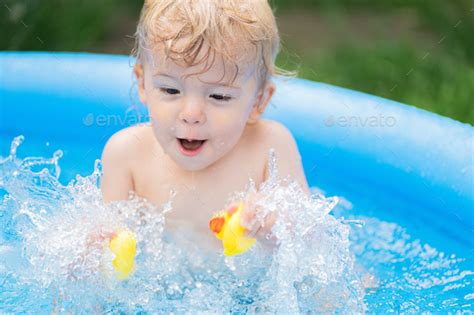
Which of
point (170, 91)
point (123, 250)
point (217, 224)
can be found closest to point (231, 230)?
point (217, 224)

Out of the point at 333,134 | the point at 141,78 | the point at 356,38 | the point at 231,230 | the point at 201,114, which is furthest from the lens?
the point at 356,38

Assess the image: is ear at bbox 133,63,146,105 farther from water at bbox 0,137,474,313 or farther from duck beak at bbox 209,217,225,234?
duck beak at bbox 209,217,225,234

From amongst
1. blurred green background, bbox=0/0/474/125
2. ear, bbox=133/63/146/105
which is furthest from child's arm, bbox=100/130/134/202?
blurred green background, bbox=0/0/474/125

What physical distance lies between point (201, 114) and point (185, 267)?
47 centimetres

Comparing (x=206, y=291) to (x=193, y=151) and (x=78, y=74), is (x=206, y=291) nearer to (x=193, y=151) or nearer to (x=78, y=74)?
(x=193, y=151)

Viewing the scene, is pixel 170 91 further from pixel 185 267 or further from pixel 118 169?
pixel 185 267

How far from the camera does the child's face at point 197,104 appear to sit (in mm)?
1729

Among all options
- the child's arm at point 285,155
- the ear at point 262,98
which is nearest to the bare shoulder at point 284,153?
the child's arm at point 285,155

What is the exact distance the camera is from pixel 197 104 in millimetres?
1732

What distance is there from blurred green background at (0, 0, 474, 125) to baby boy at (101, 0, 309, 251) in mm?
1412

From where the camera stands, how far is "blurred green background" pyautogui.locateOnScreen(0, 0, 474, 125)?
342 centimetres

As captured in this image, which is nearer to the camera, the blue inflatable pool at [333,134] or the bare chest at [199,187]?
the bare chest at [199,187]

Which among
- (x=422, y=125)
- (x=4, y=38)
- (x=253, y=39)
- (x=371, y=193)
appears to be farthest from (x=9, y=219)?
(x=4, y=38)

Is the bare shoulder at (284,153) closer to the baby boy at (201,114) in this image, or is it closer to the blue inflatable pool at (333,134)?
the baby boy at (201,114)
